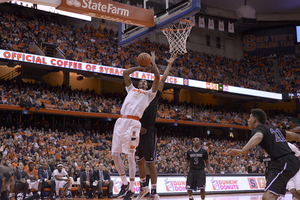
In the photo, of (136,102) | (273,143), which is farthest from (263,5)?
(273,143)

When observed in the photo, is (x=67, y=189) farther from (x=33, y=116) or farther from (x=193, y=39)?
(x=193, y=39)

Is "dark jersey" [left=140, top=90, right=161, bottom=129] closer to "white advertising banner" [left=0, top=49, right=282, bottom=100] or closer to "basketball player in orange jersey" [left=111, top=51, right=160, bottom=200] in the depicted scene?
"basketball player in orange jersey" [left=111, top=51, right=160, bottom=200]

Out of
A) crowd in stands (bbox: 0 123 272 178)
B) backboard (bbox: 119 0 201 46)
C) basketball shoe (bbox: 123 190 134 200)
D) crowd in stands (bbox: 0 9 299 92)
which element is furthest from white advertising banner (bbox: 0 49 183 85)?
basketball shoe (bbox: 123 190 134 200)

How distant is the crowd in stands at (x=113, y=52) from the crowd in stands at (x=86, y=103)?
2.64 metres

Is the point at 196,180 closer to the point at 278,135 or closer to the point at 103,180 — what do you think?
the point at 103,180

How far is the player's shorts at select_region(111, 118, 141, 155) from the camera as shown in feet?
20.3

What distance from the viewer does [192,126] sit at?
32031 mm

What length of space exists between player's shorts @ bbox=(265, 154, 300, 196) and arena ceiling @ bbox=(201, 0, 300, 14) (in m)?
33.7

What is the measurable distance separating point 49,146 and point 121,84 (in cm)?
1533

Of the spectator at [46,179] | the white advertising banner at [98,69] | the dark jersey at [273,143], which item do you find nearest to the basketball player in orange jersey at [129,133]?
the dark jersey at [273,143]

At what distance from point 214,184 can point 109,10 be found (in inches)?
469

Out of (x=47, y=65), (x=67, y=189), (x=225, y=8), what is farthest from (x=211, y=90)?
(x=67, y=189)

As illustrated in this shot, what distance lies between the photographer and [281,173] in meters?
5.02

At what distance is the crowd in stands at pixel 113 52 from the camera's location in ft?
78.9
